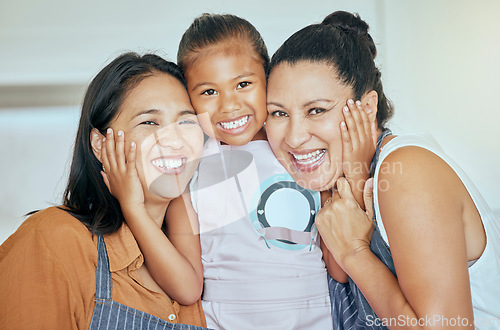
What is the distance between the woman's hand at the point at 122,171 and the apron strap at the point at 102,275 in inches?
4.6

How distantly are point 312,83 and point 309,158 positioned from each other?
7.7 inches

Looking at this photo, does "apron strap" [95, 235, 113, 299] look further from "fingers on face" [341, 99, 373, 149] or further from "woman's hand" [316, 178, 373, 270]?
"fingers on face" [341, 99, 373, 149]

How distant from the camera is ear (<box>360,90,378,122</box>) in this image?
4.16ft

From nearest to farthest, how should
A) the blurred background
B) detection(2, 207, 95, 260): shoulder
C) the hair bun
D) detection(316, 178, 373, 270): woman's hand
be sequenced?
detection(2, 207, 95, 260): shoulder, detection(316, 178, 373, 270): woman's hand, the hair bun, the blurred background

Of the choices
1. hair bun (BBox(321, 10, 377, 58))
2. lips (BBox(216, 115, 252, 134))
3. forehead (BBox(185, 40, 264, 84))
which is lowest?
lips (BBox(216, 115, 252, 134))

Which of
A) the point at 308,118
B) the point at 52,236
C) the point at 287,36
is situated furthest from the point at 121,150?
the point at 287,36

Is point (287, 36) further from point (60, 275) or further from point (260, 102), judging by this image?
point (60, 275)

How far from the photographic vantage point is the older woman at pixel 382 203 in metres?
0.98

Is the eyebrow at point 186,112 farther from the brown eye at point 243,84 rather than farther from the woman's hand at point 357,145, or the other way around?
Result: the woman's hand at point 357,145

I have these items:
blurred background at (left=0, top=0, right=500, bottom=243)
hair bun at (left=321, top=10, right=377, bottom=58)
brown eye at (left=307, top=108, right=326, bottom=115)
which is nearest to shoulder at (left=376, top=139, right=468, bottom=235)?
brown eye at (left=307, top=108, right=326, bottom=115)

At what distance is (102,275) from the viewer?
1147 millimetres

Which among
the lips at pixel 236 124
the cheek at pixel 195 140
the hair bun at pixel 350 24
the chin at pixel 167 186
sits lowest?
the chin at pixel 167 186

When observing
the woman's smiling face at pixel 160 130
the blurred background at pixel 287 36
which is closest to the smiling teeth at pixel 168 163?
the woman's smiling face at pixel 160 130

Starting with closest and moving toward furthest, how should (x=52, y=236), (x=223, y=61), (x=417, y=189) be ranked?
(x=417, y=189) → (x=52, y=236) → (x=223, y=61)
